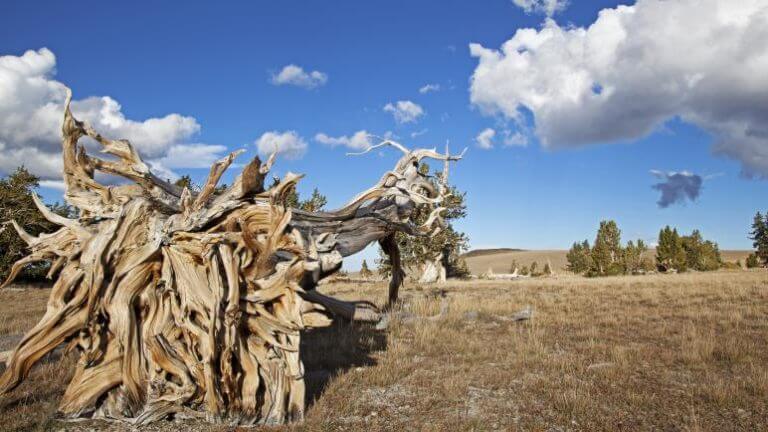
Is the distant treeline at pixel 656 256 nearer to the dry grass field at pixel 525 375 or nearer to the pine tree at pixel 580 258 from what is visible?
the pine tree at pixel 580 258

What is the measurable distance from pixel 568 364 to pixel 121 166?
6933 millimetres

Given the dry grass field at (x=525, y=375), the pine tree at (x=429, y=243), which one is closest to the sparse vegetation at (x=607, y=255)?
the pine tree at (x=429, y=243)

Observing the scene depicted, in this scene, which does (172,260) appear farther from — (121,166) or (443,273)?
(443,273)

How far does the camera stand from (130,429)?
5328mm

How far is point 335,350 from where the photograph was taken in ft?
29.6

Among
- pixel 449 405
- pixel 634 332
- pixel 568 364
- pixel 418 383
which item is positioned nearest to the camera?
pixel 449 405

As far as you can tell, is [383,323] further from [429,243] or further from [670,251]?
[670,251]

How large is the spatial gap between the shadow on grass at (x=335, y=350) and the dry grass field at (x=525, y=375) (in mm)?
33

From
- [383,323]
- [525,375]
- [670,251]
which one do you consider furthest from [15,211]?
[670,251]

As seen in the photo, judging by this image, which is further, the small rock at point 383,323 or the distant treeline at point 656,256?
the distant treeline at point 656,256

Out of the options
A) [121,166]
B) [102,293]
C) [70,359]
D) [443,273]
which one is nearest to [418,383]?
[102,293]

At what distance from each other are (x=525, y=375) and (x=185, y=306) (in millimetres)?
4832

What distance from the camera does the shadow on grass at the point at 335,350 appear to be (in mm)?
7222

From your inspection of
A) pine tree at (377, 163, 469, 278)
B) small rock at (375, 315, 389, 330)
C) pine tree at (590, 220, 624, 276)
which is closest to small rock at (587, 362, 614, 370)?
small rock at (375, 315, 389, 330)
